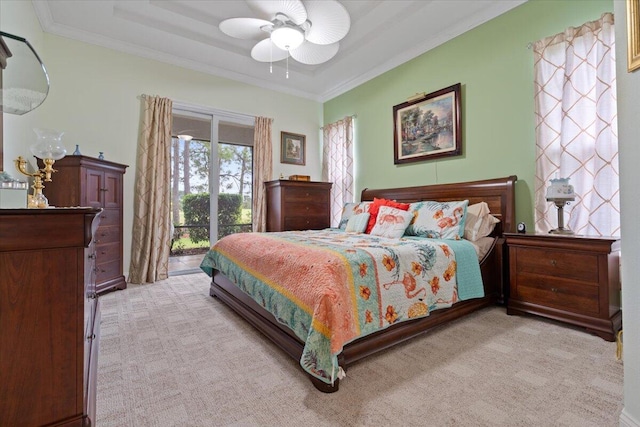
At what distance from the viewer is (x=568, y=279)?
7.22ft

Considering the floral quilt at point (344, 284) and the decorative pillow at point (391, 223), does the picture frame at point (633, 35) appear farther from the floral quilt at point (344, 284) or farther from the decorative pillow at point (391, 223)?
the decorative pillow at point (391, 223)

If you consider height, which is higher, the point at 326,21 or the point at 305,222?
the point at 326,21

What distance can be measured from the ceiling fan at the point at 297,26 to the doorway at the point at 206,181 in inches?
69.3

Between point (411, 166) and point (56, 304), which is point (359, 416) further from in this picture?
point (411, 166)

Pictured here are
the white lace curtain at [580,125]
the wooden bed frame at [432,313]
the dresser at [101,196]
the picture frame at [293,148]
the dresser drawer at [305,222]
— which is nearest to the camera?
the wooden bed frame at [432,313]

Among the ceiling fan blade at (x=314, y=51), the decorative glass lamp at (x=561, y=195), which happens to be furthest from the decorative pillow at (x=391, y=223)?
the ceiling fan blade at (x=314, y=51)

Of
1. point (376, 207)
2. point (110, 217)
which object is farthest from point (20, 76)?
A: point (376, 207)

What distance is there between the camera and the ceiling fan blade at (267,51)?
3015 mm

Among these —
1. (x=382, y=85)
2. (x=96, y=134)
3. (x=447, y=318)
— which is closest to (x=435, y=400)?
(x=447, y=318)

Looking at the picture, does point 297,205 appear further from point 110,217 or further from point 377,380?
point 377,380

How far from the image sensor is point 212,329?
7.39 feet

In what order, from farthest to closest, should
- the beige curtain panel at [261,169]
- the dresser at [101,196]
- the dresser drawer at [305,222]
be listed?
the beige curtain panel at [261,169], the dresser drawer at [305,222], the dresser at [101,196]

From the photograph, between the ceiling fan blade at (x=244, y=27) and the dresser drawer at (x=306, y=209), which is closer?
the ceiling fan blade at (x=244, y=27)

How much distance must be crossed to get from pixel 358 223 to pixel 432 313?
1.39 metres
